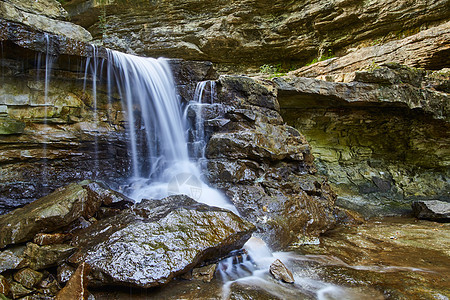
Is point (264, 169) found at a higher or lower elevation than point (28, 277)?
higher

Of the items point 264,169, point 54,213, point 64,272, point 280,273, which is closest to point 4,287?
point 64,272

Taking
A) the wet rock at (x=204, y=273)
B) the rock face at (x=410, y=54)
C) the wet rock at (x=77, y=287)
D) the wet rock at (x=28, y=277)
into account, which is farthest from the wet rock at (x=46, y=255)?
the rock face at (x=410, y=54)

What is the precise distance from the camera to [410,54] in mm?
9109

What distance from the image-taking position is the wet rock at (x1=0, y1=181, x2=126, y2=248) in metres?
2.92

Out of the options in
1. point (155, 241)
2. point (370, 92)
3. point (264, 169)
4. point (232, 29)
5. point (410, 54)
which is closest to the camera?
point (155, 241)

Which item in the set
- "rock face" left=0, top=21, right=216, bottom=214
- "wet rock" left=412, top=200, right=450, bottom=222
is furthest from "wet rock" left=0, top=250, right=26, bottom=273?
"wet rock" left=412, top=200, right=450, bottom=222

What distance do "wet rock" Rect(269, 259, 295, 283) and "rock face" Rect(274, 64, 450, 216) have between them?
6.16 metres

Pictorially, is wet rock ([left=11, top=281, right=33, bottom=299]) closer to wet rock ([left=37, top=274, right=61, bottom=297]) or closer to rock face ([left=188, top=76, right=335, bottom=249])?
wet rock ([left=37, top=274, right=61, bottom=297])

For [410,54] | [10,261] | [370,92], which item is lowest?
[10,261]

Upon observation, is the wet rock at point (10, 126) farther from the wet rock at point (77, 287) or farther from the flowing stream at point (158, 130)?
the wet rock at point (77, 287)

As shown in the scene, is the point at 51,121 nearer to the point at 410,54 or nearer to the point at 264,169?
the point at 264,169

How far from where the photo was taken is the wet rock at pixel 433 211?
657cm

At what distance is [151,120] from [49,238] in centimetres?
412

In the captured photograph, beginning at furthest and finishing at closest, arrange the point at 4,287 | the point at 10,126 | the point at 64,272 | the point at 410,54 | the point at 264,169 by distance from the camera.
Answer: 1. the point at 410,54
2. the point at 264,169
3. the point at 10,126
4. the point at 64,272
5. the point at 4,287
